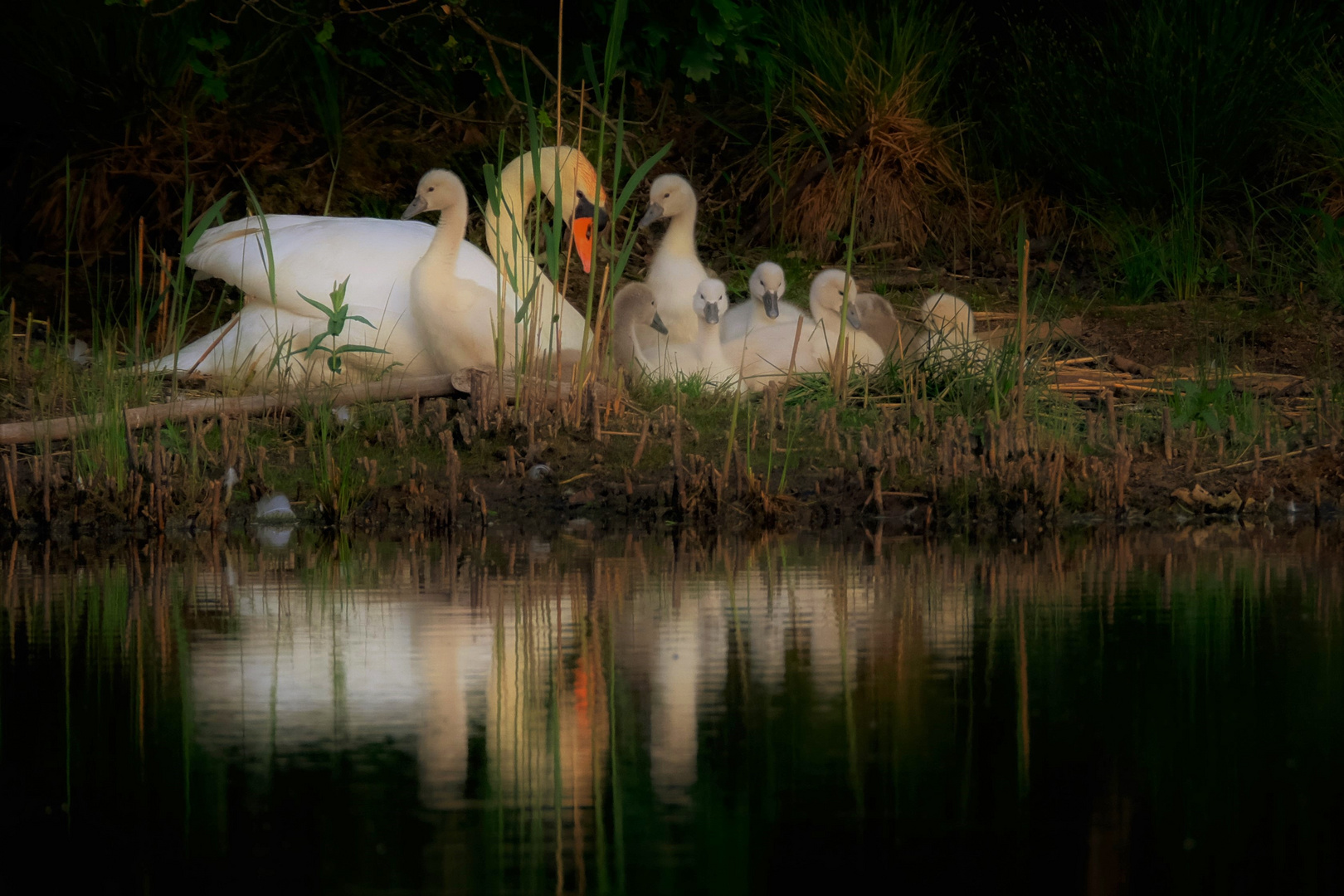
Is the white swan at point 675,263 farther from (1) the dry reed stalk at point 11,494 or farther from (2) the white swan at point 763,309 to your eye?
(1) the dry reed stalk at point 11,494

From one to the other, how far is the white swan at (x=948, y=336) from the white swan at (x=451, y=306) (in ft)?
5.73

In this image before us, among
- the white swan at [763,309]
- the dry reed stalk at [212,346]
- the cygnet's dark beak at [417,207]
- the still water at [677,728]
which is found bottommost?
the still water at [677,728]

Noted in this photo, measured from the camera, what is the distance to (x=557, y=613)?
4.32m

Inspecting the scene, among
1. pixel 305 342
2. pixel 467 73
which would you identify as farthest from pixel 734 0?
pixel 305 342

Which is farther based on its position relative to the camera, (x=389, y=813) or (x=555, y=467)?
(x=555, y=467)

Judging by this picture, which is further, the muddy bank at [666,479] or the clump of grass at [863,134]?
the clump of grass at [863,134]

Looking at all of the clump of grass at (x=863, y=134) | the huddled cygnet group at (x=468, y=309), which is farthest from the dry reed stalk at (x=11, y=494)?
the clump of grass at (x=863, y=134)

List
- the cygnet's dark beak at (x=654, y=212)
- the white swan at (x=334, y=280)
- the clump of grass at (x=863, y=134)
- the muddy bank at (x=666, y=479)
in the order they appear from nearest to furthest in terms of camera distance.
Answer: the muddy bank at (x=666, y=479)
the white swan at (x=334, y=280)
the cygnet's dark beak at (x=654, y=212)
the clump of grass at (x=863, y=134)

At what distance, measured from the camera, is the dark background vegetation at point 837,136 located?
34.7 feet

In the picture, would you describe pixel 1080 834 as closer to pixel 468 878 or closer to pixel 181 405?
pixel 468 878

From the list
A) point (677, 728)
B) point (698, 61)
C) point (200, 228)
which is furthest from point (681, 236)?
point (677, 728)

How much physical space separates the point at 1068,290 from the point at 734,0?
2.41m

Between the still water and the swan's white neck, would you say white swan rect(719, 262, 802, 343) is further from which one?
the still water

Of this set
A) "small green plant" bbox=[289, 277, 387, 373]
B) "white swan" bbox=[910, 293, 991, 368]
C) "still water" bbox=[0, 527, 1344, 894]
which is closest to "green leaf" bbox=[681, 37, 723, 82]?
"white swan" bbox=[910, 293, 991, 368]
